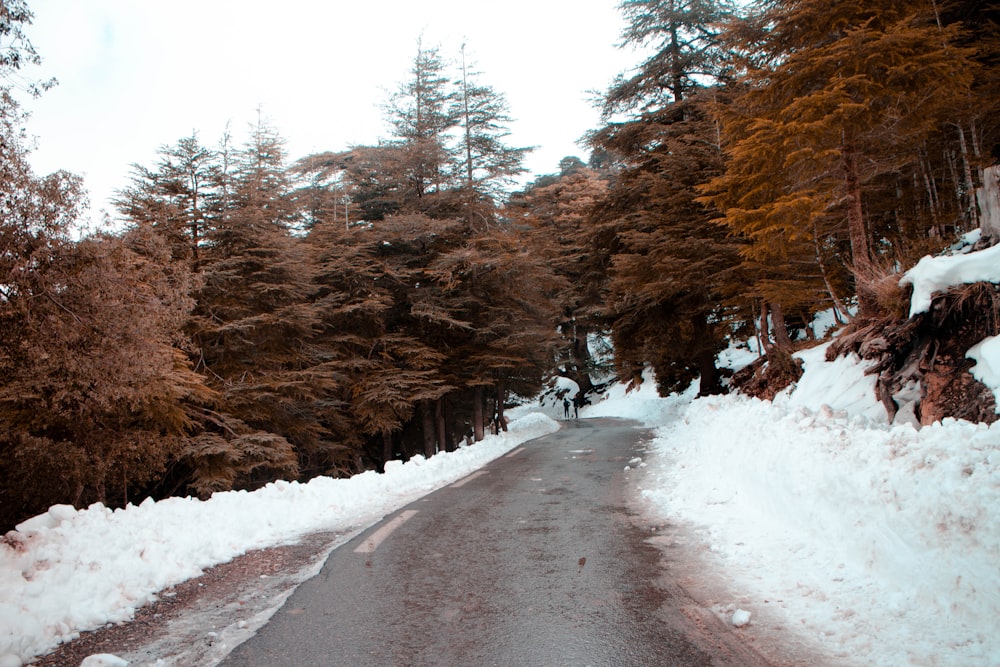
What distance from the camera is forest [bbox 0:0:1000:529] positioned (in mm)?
7340

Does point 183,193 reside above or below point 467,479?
above

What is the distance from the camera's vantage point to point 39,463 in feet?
33.7

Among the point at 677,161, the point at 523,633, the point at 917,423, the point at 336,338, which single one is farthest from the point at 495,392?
the point at 523,633

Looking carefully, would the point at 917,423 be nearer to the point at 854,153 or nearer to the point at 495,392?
the point at 854,153

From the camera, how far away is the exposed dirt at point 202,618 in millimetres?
3783

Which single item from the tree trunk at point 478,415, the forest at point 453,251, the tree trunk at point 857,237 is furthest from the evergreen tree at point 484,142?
the tree trunk at point 857,237

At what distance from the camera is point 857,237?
33.7 feet

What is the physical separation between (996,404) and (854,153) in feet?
21.4

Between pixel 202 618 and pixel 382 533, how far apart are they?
8.62 feet

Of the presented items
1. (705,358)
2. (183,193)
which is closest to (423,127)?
(183,193)

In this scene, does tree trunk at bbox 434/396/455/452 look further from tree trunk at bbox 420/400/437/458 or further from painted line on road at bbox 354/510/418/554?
painted line on road at bbox 354/510/418/554

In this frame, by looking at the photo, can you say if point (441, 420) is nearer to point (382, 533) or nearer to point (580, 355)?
point (382, 533)

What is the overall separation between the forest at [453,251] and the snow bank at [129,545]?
1898mm

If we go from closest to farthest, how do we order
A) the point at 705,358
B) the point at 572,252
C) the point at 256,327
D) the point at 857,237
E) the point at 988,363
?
the point at 988,363 < the point at 857,237 < the point at 256,327 < the point at 705,358 < the point at 572,252
